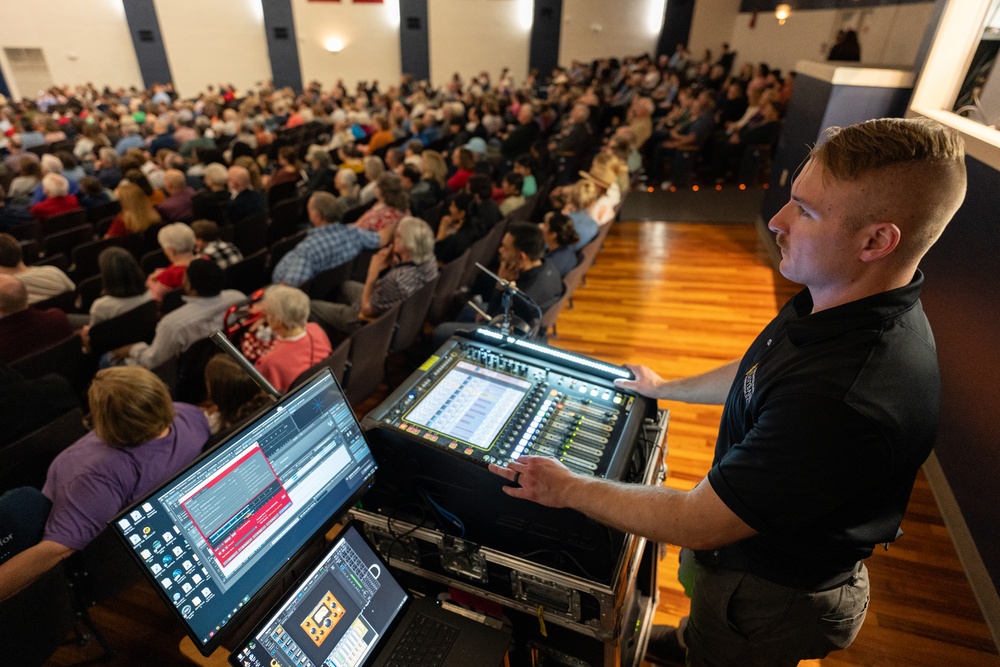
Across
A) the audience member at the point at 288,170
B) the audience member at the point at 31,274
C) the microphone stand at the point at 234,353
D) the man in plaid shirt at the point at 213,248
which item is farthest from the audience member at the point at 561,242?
the audience member at the point at 288,170

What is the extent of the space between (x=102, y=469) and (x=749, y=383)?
1795 mm

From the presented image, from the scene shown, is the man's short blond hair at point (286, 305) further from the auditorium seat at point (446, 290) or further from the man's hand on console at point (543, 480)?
the man's hand on console at point (543, 480)

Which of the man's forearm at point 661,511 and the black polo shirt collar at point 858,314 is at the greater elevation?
the black polo shirt collar at point 858,314

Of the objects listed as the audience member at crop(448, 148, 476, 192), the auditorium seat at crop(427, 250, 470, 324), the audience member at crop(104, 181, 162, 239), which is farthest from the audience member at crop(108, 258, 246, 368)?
the audience member at crop(448, 148, 476, 192)

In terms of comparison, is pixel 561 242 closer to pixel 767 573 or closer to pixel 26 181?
pixel 767 573

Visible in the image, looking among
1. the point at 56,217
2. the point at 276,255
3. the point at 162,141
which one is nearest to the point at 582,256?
the point at 276,255

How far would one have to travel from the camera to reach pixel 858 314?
3.23ft

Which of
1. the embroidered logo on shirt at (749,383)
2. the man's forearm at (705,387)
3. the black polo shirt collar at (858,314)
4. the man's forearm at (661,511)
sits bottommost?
the man's forearm at (705,387)

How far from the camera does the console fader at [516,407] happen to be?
133 cm

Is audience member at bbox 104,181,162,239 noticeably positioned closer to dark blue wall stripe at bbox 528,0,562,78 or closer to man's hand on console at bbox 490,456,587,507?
man's hand on console at bbox 490,456,587,507

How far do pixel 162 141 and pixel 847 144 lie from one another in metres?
9.51


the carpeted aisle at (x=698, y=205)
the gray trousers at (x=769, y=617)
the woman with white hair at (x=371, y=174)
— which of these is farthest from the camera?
the carpeted aisle at (x=698, y=205)

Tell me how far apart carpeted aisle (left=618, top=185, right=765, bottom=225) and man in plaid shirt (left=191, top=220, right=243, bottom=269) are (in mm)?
4053

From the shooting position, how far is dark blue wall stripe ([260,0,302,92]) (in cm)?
1496
